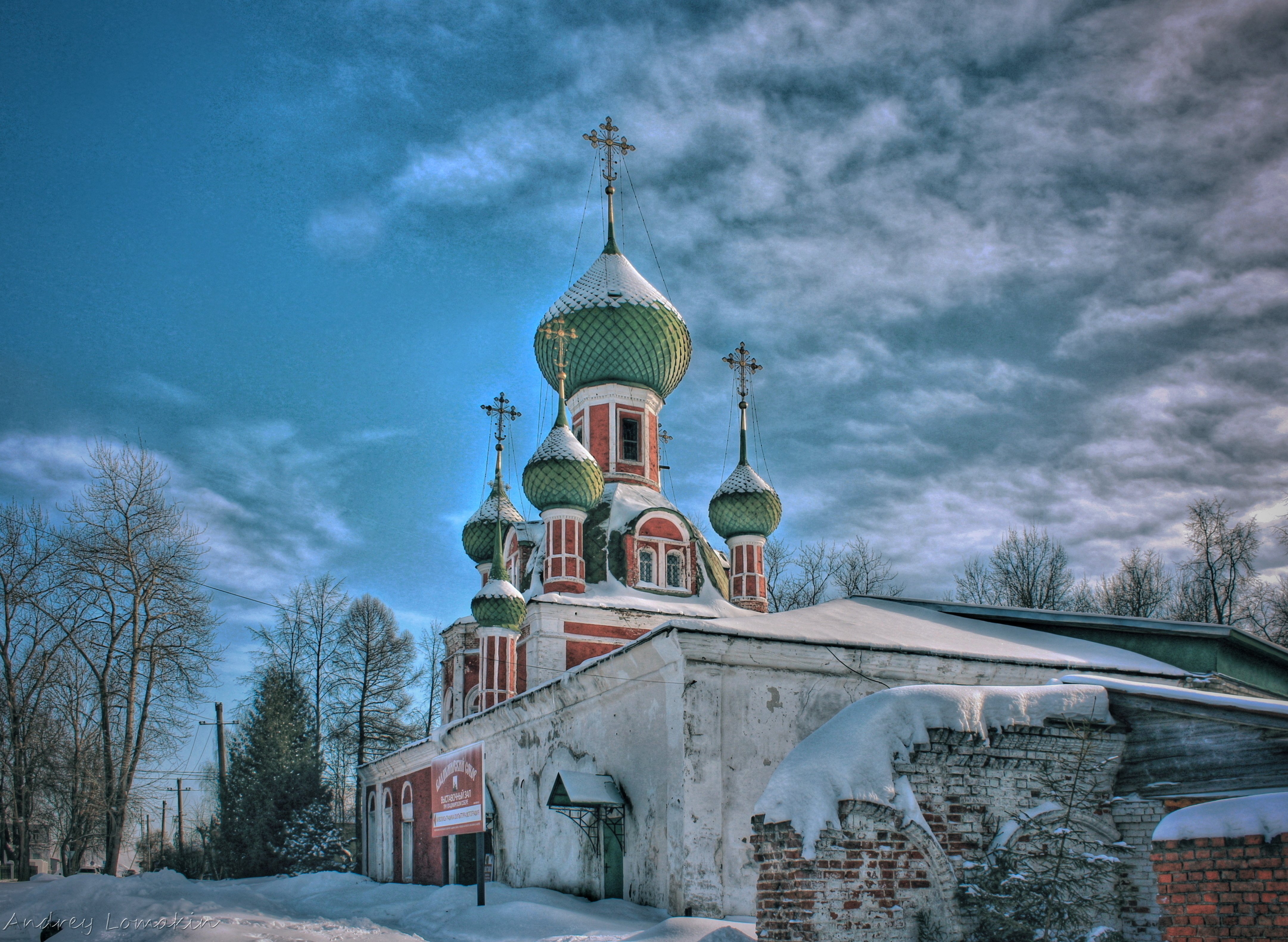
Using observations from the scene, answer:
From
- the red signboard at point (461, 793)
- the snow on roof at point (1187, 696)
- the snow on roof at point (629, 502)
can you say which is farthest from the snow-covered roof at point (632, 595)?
the snow on roof at point (1187, 696)

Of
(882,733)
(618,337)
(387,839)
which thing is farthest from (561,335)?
(882,733)

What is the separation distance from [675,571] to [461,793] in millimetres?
10947

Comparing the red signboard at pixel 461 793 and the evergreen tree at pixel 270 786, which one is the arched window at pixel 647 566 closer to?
the red signboard at pixel 461 793

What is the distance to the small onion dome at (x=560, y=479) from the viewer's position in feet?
70.7

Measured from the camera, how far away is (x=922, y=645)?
39.5 ft

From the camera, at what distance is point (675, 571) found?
22.5 metres

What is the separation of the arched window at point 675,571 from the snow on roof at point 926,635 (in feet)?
26.1

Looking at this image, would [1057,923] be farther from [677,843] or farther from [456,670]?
[456,670]

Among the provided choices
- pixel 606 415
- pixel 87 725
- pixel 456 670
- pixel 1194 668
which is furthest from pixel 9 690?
pixel 1194 668

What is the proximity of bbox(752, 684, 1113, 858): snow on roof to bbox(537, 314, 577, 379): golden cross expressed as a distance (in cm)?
1711

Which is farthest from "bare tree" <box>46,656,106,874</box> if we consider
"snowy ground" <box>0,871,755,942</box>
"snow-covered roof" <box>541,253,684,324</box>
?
"snow-covered roof" <box>541,253,684,324</box>

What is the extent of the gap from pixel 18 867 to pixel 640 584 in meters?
12.9

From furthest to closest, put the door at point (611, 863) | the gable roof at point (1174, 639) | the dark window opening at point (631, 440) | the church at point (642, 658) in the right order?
the dark window opening at point (631, 440) < the gable roof at point (1174, 639) < the door at point (611, 863) < the church at point (642, 658)
